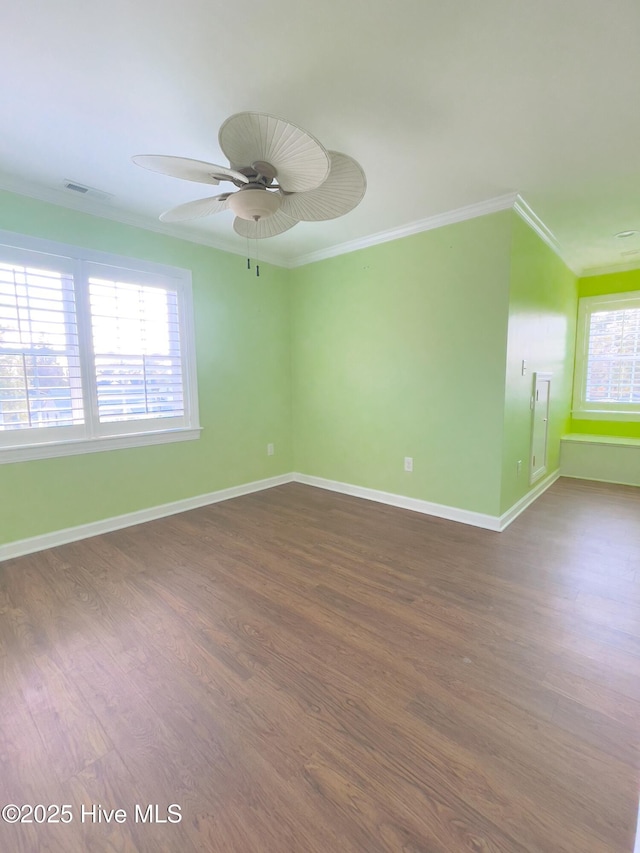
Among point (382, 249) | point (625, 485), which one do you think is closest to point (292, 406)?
point (382, 249)

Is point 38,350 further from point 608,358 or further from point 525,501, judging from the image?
point 608,358

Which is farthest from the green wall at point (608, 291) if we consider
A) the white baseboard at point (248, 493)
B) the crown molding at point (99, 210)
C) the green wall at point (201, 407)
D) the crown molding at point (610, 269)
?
the crown molding at point (99, 210)

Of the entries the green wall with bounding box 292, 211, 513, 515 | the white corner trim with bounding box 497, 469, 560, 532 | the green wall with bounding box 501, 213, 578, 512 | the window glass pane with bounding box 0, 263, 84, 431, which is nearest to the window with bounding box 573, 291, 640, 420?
the green wall with bounding box 501, 213, 578, 512

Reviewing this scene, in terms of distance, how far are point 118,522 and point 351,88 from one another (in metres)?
3.32

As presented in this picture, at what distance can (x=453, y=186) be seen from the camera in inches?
102

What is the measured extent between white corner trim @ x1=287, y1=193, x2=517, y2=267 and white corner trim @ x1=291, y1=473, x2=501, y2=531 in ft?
7.83

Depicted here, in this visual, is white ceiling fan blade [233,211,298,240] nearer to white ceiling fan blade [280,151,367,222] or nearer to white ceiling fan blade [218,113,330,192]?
white ceiling fan blade [280,151,367,222]

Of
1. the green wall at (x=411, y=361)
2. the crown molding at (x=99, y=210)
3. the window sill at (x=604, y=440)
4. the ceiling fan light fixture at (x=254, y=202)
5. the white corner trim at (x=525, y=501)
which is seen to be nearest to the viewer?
the ceiling fan light fixture at (x=254, y=202)

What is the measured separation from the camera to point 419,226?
320cm

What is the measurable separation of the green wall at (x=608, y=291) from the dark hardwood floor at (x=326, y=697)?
2579 millimetres

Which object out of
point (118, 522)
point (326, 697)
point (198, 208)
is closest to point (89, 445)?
point (118, 522)

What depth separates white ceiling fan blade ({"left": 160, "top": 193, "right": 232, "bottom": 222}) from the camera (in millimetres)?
1925

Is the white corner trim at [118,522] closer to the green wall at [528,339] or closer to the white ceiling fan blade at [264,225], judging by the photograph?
the white ceiling fan blade at [264,225]

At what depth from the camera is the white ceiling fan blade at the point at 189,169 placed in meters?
1.52
